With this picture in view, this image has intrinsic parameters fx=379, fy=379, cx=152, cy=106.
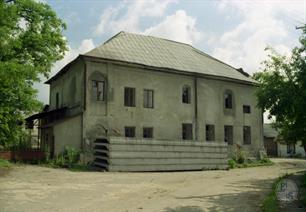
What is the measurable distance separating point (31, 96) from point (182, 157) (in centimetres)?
969

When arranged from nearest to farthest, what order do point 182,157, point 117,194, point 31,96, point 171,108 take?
point 117,194 < point 31,96 < point 182,157 < point 171,108

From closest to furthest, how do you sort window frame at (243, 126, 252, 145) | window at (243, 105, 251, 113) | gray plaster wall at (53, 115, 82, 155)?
gray plaster wall at (53, 115, 82, 155), window frame at (243, 126, 252, 145), window at (243, 105, 251, 113)

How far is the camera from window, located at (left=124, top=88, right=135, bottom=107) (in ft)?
84.8

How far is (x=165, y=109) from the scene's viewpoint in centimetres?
2734

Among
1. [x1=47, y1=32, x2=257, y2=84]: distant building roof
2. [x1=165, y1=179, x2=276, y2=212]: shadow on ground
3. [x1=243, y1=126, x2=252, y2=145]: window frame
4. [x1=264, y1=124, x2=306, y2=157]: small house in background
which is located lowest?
[x1=165, y1=179, x2=276, y2=212]: shadow on ground

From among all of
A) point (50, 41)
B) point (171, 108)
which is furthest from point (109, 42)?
point (171, 108)

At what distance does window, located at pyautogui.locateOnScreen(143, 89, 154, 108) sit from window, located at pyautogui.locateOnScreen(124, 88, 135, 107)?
0.92 m

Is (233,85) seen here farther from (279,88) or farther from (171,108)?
(279,88)

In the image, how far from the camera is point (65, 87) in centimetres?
2822

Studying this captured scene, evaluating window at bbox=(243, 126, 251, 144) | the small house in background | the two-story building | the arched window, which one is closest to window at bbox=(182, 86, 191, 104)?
the two-story building

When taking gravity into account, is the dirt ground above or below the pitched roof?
below

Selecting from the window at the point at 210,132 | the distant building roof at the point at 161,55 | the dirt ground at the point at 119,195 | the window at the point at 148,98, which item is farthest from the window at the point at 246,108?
the dirt ground at the point at 119,195

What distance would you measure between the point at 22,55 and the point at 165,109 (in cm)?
1036

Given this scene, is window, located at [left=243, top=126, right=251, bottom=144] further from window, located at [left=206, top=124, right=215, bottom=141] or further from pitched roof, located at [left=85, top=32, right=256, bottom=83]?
pitched roof, located at [left=85, top=32, right=256, bottom=83]
